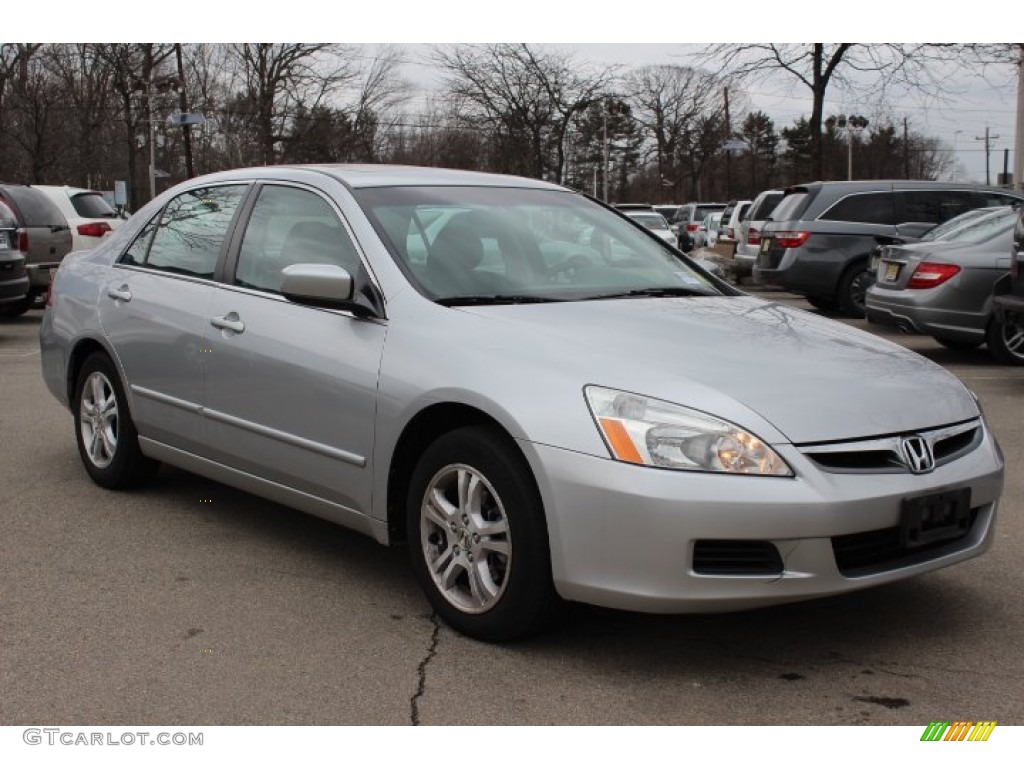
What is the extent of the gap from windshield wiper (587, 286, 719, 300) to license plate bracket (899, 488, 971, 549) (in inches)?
55.2

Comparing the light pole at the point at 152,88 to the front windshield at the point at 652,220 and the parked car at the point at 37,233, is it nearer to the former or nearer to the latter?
the front windshield at the point at 652,220

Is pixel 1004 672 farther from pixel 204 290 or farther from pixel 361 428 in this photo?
pixel 204 290

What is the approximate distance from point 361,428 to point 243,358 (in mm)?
825

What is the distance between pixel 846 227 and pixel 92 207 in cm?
1061

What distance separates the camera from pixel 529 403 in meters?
3.71

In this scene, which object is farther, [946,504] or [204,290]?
[204,290]

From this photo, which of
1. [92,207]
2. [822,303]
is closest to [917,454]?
[822,303]

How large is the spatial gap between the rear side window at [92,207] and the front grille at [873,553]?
1589 centimetres

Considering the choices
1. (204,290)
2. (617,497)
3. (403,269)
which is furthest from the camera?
(204,290)

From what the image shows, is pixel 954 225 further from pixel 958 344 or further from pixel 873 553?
pixel 873 553

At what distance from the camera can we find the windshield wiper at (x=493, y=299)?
4.30 meters

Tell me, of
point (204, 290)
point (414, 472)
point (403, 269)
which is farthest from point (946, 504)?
point (204, 290)

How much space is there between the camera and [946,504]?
377 centimetres

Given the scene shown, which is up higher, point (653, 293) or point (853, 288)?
point (653, 293)
